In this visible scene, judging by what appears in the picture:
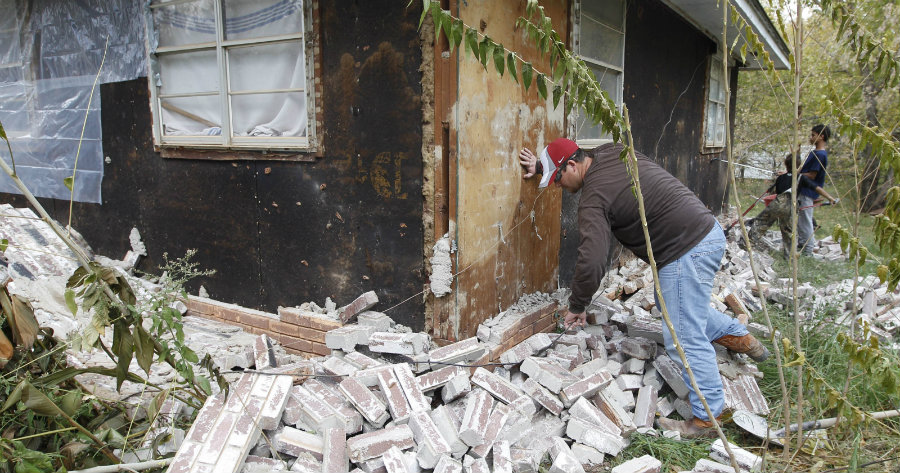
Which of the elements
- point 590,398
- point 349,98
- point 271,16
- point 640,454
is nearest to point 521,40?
point 349,98

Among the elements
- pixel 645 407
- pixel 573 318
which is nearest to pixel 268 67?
pixel 573 318

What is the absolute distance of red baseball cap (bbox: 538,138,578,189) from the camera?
3.67 m

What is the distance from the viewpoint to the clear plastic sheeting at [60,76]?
195 inches

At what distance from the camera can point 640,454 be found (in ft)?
10.2

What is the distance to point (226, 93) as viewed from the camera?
14.0ft

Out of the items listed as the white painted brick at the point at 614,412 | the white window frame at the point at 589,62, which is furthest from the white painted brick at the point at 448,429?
the white window frame at the point at 589,62

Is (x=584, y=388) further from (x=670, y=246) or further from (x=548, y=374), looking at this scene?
(x=670, y=246)

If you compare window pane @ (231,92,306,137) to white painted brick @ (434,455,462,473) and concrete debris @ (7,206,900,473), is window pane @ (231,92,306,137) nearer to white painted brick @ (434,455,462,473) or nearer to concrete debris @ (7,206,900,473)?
concrete debris @ (7,206,900,473)

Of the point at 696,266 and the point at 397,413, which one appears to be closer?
the point at 397,413

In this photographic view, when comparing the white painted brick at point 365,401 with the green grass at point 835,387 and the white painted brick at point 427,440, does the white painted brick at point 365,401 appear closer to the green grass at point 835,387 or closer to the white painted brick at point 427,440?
the white painted brick at point 427,440

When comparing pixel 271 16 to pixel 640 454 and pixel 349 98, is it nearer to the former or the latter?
pixel 349 98

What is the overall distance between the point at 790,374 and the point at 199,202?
4.73 metres

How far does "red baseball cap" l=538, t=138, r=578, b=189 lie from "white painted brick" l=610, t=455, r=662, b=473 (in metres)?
1.85

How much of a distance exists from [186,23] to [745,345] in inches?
194
